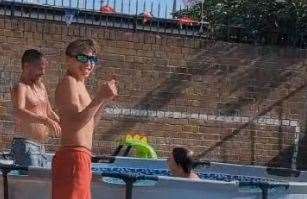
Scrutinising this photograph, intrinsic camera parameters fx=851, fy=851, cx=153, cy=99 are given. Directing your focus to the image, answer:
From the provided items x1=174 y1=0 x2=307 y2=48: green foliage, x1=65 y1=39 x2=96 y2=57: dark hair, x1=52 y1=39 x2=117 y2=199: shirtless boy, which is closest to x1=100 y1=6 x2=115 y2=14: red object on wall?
x1=174 y1=0 x2=307 y2=48: green foliage

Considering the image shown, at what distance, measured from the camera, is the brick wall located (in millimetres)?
11031

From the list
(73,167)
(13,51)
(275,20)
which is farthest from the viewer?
(275,20)

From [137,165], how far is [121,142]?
3075mm

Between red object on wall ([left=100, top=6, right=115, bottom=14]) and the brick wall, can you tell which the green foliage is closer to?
the brick wall

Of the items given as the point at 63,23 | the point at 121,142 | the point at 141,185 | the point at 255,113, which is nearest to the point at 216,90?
the point at 255,113

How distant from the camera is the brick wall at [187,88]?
434 inches

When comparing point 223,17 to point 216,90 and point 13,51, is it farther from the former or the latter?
point 13,51

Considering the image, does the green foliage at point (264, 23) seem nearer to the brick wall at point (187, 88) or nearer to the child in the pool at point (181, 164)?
the brick wall at point (187, 88)

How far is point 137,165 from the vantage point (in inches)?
317

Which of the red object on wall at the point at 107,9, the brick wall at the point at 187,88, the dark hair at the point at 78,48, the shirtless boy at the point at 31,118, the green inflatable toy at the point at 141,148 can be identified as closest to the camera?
the dark hair at the point at 78,48

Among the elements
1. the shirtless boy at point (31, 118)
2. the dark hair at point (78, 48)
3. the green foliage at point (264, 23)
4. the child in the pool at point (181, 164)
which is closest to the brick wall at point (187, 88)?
the green foliage at point (264, 23)

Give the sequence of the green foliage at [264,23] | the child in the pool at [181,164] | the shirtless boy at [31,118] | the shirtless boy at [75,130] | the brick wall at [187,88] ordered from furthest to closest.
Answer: the green foliage at [264,23]
the brick wall at [187,88]
the child in the pool at [181,164]
the shirtless boy at [31,118]
the shirtless boy at [75,130]

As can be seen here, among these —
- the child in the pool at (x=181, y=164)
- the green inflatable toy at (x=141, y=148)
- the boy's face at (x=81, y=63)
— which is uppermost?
the boy's face at (x=81, y=63)

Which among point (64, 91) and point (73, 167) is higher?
point (64, 91)
